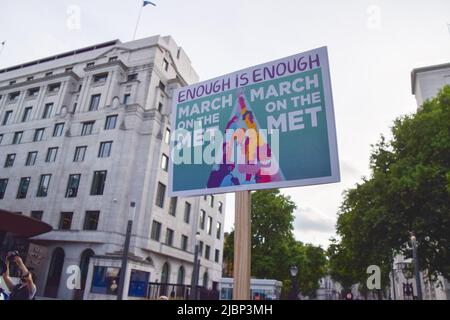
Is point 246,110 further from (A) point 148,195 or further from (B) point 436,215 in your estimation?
(A) point 148,195

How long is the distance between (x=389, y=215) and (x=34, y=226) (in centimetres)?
2309

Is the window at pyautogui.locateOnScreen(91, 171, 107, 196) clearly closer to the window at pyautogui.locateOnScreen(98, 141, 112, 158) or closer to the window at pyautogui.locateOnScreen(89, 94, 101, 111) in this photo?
the window at pyautogui.locateOnScreen(98, 141, 112, 158)

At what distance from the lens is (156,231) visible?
3041cm

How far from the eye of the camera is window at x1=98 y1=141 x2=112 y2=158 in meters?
30.4

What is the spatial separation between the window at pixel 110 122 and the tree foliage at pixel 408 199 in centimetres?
2239

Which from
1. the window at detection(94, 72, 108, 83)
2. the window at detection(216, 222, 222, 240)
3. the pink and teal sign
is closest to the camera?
the pink and teal sign

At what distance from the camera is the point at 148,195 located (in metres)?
29.7

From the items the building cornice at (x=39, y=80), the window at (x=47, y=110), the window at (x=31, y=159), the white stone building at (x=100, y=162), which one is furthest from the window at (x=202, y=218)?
the building cornice at (x=39, y=80)

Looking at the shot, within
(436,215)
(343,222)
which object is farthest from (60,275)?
(436,215)

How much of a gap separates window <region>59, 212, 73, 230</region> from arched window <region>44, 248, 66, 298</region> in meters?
2.04

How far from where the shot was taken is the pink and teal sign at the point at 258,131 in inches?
153

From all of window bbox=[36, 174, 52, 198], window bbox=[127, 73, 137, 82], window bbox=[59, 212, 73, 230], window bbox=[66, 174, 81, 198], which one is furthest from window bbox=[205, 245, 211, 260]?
window bbox=[127, 73, 137, 82]

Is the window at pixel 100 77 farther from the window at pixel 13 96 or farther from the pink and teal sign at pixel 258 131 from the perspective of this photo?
the pink and teal sign at pixel 258 131
